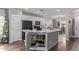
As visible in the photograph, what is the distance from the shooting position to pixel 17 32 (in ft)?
8.34

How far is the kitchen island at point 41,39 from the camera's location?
8.36 feet

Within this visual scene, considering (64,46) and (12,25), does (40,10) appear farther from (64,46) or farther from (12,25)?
(64,46)

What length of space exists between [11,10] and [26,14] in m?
0.29

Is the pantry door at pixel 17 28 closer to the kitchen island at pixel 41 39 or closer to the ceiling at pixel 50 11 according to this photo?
the kitchen island at pixel 41 39

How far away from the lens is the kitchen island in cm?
255

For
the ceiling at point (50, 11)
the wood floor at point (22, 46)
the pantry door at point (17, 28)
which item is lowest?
the wood floor at point (22, 46)

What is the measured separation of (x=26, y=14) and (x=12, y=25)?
337 mm

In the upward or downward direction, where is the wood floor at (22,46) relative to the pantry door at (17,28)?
downward

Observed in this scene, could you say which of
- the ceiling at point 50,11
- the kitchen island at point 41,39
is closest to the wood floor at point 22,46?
the kitchen island at point 41,39

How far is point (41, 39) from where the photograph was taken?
2.57 m

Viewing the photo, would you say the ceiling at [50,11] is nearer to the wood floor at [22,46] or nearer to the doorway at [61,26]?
the doorway at [61,26]
